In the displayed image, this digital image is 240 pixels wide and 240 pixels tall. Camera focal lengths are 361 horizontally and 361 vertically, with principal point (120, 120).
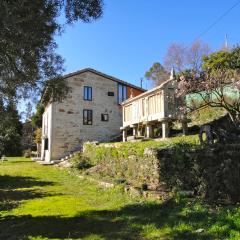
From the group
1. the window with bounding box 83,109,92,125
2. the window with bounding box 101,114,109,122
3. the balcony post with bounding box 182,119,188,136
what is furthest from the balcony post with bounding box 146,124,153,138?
the window with bounding box 101,114,109,122

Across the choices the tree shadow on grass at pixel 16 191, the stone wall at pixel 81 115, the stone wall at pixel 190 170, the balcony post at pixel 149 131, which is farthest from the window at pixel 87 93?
the stone wall at pixel 190 170

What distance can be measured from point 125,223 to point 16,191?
8111 millimetres

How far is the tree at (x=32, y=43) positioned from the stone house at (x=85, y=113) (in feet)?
57.8

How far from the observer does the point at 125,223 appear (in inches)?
318

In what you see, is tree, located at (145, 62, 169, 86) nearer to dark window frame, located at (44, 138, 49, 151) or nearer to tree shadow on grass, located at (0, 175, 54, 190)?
dark window frame, located at (44, 138, 49, 151)

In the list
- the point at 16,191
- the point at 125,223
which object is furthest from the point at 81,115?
the point at 125,223

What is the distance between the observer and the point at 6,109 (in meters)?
12.7

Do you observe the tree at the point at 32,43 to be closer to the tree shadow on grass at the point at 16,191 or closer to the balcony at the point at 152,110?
the tree shadow on grass at the point at 16,191

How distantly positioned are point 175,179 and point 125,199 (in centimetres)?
164

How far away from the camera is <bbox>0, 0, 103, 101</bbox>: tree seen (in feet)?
29.0

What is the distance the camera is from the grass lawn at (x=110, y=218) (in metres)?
6.90

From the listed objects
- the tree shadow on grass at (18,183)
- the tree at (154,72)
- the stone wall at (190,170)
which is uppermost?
the tree at (154,72)

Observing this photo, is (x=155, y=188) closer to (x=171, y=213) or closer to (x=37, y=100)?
(x=171, y=213)

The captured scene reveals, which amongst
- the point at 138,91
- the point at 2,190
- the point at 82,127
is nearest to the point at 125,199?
the point at 2,190
